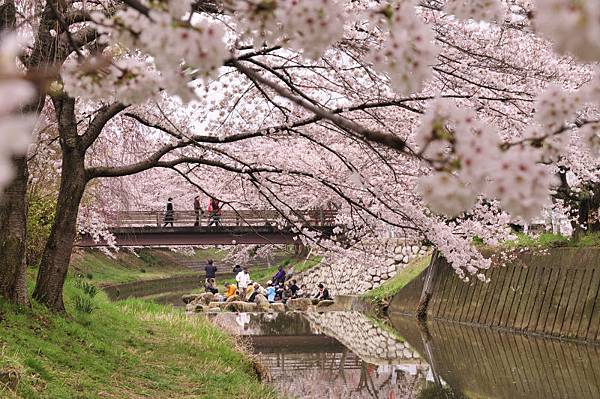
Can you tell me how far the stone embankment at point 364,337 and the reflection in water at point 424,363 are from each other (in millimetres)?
22

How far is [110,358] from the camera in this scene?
25.6ft

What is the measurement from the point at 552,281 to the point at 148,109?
28.9 feet

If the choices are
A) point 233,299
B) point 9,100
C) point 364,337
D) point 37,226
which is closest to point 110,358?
point 37,226

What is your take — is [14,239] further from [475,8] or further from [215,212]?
[215,212]

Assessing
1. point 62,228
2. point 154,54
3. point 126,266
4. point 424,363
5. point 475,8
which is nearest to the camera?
point 154,54

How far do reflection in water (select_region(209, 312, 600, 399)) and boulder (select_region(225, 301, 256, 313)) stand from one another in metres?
4.10

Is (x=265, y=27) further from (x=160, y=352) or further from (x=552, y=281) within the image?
(x=552, y=281)

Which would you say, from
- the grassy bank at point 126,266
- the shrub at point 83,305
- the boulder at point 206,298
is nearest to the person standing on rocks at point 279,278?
the boulder at point 206,298

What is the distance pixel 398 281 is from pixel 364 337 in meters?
6.08

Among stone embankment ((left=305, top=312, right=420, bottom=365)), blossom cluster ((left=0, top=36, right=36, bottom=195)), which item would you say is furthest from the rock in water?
blossom cluster ((left=0, top=36, right=36, bottom=195))

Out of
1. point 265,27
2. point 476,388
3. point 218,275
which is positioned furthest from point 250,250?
point 265,27

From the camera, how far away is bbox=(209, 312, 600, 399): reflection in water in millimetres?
10555

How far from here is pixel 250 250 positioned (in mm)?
39094

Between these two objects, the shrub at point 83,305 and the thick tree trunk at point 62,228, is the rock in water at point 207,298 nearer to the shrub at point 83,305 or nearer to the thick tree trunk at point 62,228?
A: the shrub at point 83,305
